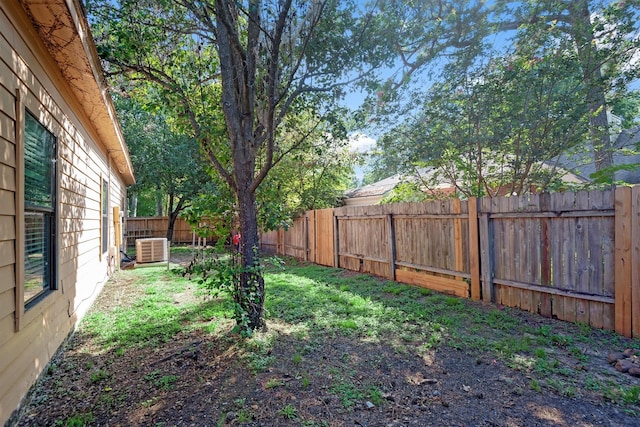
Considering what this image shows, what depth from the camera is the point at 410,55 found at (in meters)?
6.24

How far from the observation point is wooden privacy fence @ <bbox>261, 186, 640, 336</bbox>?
335cm

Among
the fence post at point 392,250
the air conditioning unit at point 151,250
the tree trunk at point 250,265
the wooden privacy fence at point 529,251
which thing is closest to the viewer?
the wooden privacy fence at point 529,251

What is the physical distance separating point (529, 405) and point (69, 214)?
4.79 metres

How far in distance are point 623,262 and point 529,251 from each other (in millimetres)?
982

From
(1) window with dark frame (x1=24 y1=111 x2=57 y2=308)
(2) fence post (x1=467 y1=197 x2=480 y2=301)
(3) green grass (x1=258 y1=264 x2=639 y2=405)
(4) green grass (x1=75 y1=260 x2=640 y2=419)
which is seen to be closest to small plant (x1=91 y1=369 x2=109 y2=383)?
(4) green grass (x1=75 y1=260 x2=640 y2=419)

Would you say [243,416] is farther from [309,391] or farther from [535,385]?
[535,385]

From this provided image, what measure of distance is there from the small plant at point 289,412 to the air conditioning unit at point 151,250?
8102mm

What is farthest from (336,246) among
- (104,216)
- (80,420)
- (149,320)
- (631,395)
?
(80,420)

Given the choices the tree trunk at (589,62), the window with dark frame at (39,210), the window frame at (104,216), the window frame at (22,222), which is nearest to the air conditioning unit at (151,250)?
the window frame at (104,216)

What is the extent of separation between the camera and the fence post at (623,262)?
328cm

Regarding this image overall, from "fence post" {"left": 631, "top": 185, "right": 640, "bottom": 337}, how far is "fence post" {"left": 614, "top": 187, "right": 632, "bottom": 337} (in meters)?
0.02

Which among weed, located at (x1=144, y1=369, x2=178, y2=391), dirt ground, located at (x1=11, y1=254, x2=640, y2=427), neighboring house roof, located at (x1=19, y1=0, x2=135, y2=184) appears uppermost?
neighboring house roof, located at (x1=19, y1=0, x2=135, y2=184)

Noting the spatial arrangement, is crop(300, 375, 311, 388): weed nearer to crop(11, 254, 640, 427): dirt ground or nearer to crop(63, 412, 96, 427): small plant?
crop(11, 254, 640, 427): dirt ground

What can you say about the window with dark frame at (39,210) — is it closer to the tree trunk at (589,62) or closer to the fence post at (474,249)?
the fence post at (474,249)
